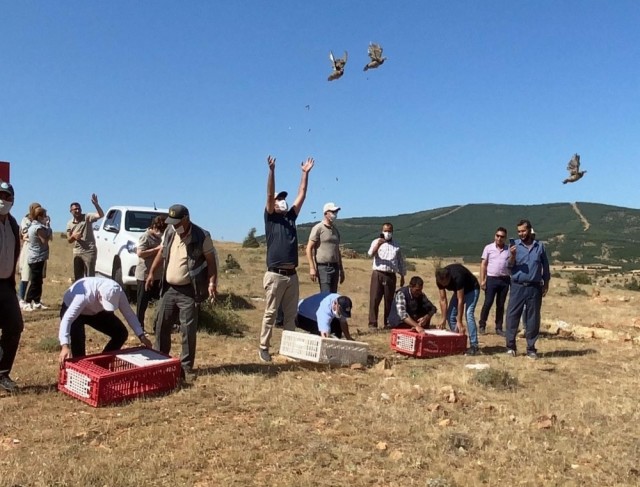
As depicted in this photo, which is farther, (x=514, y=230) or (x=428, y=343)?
(x=514, y=230)

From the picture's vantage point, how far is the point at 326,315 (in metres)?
7.68

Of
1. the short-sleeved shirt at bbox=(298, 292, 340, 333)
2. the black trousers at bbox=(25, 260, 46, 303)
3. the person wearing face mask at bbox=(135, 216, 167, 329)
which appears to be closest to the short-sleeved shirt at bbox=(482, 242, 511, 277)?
the short-sleeved shirt at bbox=(298, 292, 340, 333)

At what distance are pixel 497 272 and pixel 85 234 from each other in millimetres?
6737

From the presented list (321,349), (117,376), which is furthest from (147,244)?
(117,376)

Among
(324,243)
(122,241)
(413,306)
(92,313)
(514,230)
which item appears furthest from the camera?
(514,230)

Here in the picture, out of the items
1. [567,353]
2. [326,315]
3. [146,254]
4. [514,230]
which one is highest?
[514,230]

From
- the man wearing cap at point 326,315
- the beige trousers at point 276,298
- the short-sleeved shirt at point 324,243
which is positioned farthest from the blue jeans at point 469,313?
the beige trousers at point 276,298

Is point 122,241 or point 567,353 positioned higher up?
point 122,241

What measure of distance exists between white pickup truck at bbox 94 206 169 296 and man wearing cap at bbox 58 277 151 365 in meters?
4.33

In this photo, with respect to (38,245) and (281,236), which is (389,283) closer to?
(281,236)

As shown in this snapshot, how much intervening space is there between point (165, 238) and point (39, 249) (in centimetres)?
418

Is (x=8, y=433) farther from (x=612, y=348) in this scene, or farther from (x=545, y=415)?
(x=612, y=348)

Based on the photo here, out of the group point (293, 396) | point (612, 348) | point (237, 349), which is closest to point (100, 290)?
point (293, 396)

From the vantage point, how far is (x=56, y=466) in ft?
12.8
